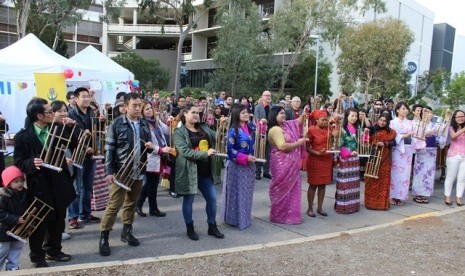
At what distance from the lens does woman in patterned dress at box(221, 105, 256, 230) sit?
5348mm

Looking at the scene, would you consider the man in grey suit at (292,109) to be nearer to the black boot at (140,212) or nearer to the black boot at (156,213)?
the black boot at (156,213)

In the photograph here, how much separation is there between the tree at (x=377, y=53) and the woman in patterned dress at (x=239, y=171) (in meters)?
18.5

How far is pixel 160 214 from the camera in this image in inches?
242

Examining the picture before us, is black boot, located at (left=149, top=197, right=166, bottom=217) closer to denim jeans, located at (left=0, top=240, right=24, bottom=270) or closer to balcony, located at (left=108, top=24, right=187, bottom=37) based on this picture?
denim jeans, located at (left=0, top=240, right=24, bottom=270)

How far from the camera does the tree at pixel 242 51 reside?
26.4 meters

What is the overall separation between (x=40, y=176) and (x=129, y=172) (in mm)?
897

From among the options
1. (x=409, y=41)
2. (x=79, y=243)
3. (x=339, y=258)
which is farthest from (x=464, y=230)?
(x=409, y=41)

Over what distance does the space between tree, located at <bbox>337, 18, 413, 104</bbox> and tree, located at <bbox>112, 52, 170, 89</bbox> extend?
19899mm

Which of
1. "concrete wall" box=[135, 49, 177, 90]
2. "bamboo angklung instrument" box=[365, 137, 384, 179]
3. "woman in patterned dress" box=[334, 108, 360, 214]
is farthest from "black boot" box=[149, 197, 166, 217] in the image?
"concrete wall" box=[135, 49, 177, 90]

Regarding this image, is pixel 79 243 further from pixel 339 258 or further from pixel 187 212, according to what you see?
pixel 339 258

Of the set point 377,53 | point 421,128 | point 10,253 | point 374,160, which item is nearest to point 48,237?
point 10,253

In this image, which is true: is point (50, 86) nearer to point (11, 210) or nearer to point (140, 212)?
point (140, 212)

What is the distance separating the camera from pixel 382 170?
690 cm

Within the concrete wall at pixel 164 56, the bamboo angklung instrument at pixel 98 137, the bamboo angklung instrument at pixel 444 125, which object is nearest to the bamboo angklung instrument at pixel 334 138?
the bamboo angklung instrument at pixel 444 125
